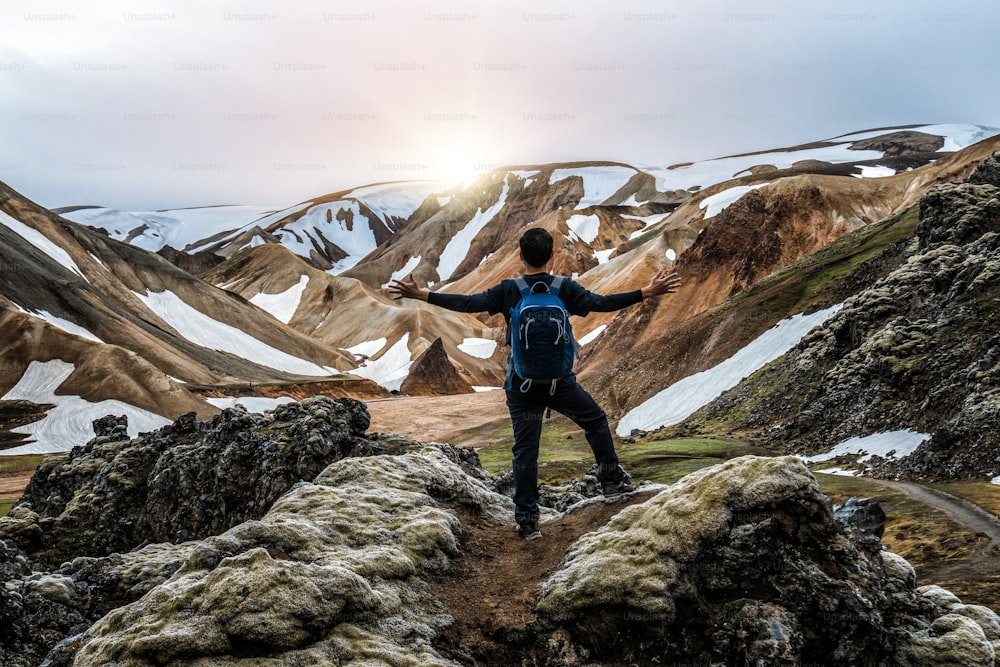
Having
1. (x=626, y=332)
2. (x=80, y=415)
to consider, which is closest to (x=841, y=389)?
(x=626, y=332)

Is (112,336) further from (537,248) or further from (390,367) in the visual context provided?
(537,248)

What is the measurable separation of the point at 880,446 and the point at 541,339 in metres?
21.3

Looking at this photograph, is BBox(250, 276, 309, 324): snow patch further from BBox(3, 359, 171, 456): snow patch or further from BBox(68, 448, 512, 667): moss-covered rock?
BBox(68, 448, 512, 667): moss-covered rock

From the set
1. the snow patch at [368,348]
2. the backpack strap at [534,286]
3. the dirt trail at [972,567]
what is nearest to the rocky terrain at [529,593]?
the dirt trail at [972,567]

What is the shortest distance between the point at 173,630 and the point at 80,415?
229 ft

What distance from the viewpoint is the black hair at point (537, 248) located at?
9.11m

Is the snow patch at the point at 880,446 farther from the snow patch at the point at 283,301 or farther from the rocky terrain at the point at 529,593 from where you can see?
the snow patch at the point at 283,301

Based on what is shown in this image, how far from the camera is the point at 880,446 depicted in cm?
2428

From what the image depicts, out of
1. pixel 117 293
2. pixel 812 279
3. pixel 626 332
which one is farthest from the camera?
pixel 117 293

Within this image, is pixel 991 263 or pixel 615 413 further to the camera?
pixel 615 413

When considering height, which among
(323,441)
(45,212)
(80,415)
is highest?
(45,212)

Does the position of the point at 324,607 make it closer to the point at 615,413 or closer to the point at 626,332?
the point at 615,413

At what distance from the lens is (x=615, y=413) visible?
5441cm

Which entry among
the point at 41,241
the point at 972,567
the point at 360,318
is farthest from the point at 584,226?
the point at 972,567
